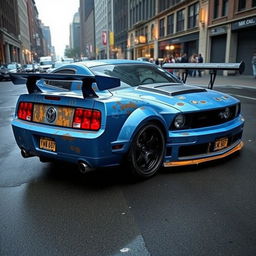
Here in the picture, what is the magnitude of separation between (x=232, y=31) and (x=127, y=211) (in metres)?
24.8

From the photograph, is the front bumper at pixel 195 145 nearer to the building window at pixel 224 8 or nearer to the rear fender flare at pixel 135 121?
the rear fender flare at pixel 135 121

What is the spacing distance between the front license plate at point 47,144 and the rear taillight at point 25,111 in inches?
17.4

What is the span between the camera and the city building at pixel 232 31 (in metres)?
22.8

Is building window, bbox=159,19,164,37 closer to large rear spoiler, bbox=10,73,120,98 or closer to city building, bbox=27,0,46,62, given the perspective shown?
large rear spoiler, bbox=10,73,120,98

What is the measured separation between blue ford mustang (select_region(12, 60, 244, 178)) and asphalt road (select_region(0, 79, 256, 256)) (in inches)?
11.8

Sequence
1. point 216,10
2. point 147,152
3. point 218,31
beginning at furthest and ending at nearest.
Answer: point 216,10 → point 218,31 → point 147,152

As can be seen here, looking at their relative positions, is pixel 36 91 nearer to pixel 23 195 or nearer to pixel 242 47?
pixel 23 195

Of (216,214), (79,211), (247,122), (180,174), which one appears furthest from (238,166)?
(247,122)

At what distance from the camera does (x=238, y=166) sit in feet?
13.6

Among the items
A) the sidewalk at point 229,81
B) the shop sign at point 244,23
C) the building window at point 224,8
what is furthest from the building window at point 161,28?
the sidewalk at point 229,81

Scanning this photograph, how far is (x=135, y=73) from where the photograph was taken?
4707mm

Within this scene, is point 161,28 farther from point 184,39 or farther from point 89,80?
point 89,80

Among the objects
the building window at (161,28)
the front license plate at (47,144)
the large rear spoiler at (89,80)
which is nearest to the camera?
the large rear spoiler at (89,80)

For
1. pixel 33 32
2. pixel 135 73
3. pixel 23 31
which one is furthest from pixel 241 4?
pixel 33 32
